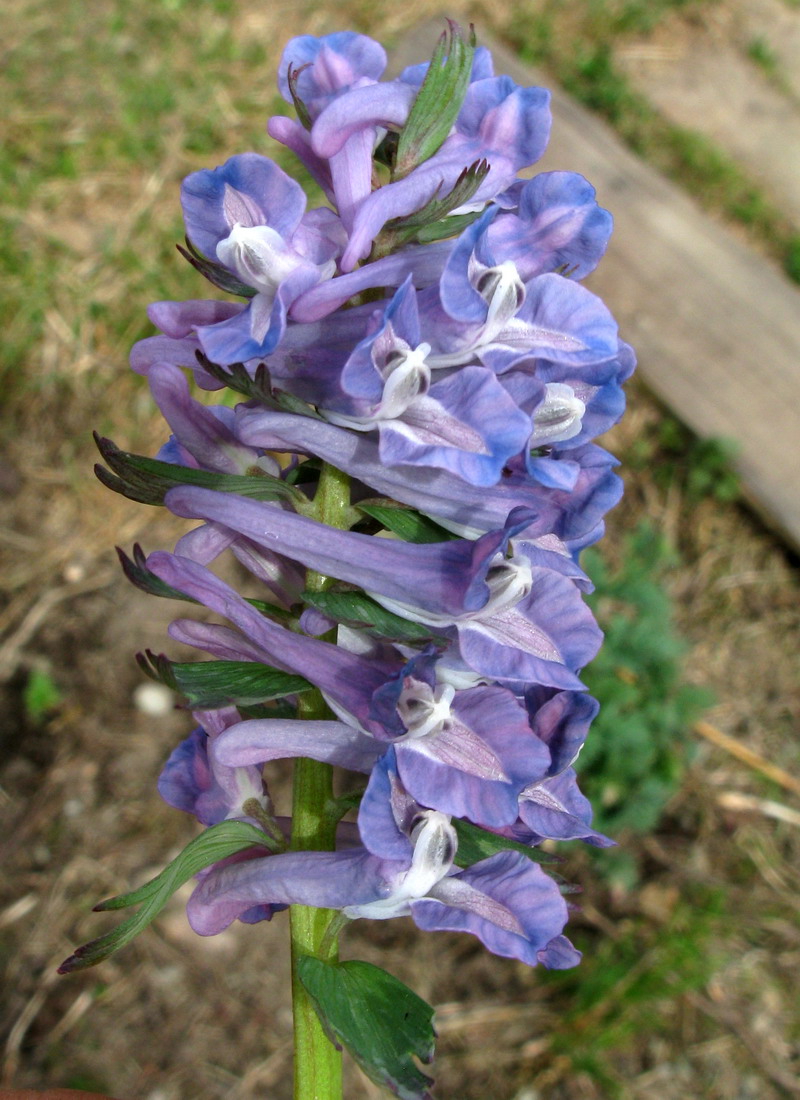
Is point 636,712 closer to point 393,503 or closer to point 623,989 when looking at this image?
point 623,989

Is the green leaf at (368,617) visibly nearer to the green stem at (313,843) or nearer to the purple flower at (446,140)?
the green stem at (313,843)

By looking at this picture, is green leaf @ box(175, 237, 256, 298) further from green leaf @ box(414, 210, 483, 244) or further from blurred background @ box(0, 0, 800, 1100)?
blurred background @ box(0, 0, 800, 1100)

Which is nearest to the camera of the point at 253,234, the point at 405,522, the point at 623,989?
the point at 253,234

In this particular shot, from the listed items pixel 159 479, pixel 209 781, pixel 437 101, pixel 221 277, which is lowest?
pixel 209 781

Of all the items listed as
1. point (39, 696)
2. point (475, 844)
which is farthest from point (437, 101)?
point (39, 696)

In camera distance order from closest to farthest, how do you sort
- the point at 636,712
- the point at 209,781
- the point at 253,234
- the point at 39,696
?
the point at 253,234, the point at 209,781, the point at 636,712, the point at 39,696
